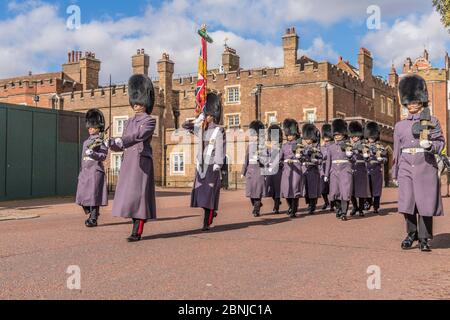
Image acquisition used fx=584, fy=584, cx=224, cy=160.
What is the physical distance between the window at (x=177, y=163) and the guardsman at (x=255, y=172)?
28.5m

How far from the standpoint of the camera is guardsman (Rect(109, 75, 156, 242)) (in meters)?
8.23

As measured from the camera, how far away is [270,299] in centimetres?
466

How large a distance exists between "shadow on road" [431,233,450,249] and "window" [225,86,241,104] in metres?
35.2

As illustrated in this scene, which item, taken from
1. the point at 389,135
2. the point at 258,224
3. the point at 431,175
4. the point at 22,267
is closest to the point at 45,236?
the point at 22,267

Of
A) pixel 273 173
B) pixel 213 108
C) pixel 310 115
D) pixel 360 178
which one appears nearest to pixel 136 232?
pixel 213 108


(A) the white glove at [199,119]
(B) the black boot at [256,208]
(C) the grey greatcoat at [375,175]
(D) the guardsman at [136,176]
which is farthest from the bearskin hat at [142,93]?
(C) the grey greatcoat at [375,175]

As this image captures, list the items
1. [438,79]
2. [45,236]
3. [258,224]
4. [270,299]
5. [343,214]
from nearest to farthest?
[270,299] → [45,236] → [258,224] → [343,214] → [438,79]

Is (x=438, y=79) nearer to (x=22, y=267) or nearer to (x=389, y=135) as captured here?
(x=389, y=135)

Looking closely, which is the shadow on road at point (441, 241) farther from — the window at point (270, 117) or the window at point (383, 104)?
the window at point (383, 104)

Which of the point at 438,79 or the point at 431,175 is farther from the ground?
Result: the point at 438,79

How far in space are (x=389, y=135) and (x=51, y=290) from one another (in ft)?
125

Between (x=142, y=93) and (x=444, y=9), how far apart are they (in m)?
13.1

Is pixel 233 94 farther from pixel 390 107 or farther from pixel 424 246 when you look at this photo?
pixel 424 246
